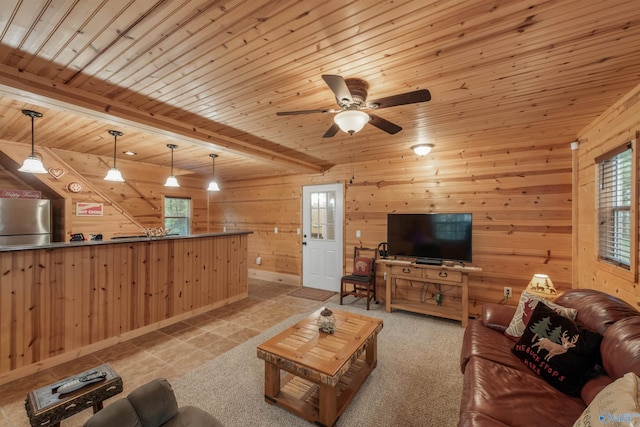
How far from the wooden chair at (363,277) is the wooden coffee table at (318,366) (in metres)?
1.70

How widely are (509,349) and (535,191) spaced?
2.57m

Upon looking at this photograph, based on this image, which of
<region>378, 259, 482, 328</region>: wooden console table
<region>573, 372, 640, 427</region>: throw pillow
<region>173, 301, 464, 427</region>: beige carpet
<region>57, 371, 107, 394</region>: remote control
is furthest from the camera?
<region>378, 259, 482, 328</region>: wooden console table

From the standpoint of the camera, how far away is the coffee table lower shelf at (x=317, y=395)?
6.20ft

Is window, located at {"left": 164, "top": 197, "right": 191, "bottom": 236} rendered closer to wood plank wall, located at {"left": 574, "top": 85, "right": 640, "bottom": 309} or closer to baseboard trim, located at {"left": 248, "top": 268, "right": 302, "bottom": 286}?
baseboard trim, located at {"left": 248, "top": 268, "right": 302, "bottom": 286}

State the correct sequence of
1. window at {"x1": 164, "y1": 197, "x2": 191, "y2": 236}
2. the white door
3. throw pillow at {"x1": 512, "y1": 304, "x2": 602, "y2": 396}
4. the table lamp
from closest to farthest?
throw pillow at {"x1": 512, "y1": 304, "x2": 602, "y2": 396}
the table lamp
the white door
window at {"x1": 164, "y1": 197, "x2": 191, "y2": 236}

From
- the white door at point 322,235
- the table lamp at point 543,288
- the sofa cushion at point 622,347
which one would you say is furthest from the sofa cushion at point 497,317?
the white door at point 322,235

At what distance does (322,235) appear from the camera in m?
5.56

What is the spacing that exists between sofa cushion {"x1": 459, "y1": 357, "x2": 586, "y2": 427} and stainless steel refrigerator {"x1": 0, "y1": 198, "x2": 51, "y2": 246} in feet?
18.1

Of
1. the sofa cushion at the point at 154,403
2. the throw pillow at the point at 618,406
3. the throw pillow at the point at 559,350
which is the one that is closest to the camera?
the throw pillow at the point at 618,406

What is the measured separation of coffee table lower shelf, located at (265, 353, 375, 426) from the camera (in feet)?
6.20

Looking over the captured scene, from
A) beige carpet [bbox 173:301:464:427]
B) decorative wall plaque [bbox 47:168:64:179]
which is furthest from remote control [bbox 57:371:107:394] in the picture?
decorative wall plaque [bbox 47:168:64:179]

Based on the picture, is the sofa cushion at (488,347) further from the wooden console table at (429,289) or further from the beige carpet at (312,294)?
the beige carpet at (312,294)

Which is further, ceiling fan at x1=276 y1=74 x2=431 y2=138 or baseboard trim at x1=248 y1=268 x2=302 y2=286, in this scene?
baseboard trim at x1=248 y1=268 x2=302 y2=286

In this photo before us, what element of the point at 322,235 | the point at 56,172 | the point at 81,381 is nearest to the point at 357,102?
the point at 81,381
